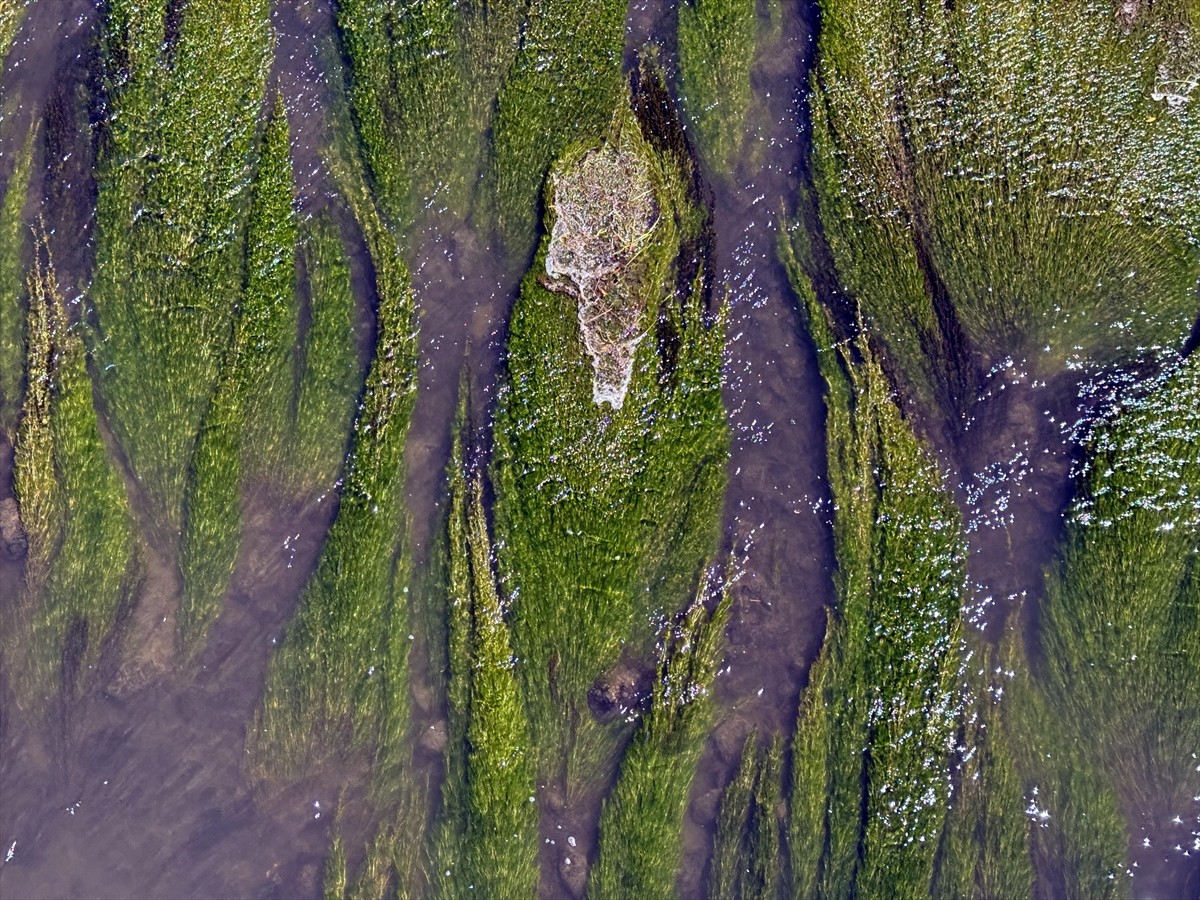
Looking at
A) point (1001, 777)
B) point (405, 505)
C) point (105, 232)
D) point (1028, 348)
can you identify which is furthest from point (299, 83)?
point (1001, 777)

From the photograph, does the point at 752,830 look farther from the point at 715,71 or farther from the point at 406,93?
the point at 406,93

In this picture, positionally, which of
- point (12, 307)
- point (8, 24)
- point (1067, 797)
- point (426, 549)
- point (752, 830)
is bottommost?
point (1067, 797)

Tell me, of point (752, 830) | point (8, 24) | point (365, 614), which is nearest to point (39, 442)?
point (365, 614)

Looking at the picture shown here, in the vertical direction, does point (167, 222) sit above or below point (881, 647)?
above

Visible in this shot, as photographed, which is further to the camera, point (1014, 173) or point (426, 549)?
point (426, 549)

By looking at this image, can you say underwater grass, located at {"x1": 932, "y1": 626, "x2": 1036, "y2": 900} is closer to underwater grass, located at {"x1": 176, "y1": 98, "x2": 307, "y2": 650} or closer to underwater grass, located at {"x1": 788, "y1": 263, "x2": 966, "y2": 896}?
underwater grass, located at {"x1": 788, "y1": 263, "x2": 966, "y2": 896}

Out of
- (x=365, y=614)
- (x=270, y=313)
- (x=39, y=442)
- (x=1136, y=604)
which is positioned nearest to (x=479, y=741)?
(x=365, y=614)
